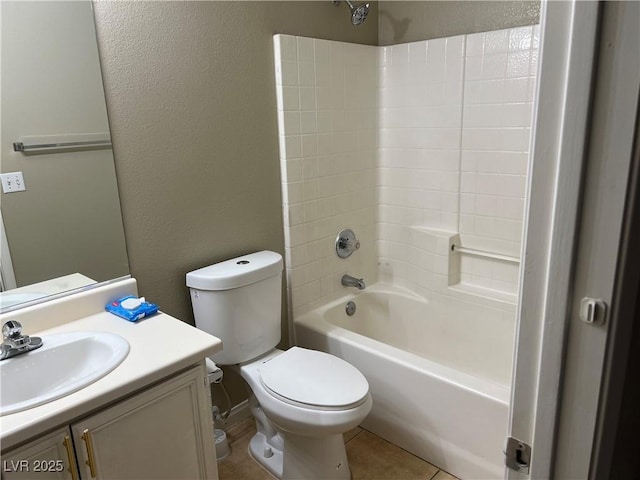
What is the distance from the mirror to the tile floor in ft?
3.27

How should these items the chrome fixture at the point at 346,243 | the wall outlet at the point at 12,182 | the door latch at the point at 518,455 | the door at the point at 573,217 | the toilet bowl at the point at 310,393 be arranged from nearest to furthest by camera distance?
the door at the point at 573,217 < the door latch at the point at 518,455 < the wall outlet at the point at 12,182 < the toilet bowl at the point at 310,393 < the chrome fixture at the point at 346,243

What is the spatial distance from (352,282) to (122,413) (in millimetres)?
1528

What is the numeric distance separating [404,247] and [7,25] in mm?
2060

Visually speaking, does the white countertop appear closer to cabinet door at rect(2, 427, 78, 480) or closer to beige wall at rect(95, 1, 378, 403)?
cabinet door at rect(2, 427, 78, 480)

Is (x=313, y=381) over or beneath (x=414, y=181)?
beneath

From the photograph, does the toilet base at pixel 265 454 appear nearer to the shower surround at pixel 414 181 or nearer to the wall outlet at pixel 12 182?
→ the shower surround at pixel 414 181

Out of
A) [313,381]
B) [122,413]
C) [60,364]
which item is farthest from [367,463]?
[60,364]

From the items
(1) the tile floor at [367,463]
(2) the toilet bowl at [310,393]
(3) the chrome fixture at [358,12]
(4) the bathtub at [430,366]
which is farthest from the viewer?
(3) the chrome fixture at [358,12]

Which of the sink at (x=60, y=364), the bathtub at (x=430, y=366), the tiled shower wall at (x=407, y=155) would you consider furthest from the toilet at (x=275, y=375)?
the sink at (x=60, y=364)

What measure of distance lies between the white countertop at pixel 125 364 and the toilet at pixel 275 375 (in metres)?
0.31

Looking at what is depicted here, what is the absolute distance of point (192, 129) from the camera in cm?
192

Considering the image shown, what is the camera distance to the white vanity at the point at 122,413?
3.77ft

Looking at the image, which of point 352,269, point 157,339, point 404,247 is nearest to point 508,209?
point 404,247

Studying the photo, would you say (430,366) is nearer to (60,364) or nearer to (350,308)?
(350,308)
